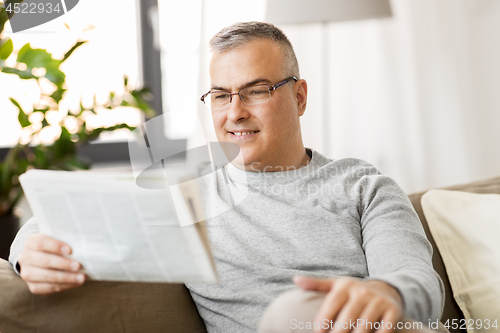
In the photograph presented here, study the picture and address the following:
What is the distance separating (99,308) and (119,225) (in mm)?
273

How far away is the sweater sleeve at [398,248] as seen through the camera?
1.99 feet

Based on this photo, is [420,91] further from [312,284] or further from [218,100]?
[312,284]

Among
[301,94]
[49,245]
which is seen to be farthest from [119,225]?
[301,94]

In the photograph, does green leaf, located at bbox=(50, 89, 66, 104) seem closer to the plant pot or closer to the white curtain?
the plant pot

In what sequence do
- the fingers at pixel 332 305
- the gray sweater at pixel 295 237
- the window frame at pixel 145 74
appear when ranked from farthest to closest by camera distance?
the window frame at pixel 145 74, the gray sweater at pixel 295 237, the fingers at pixel 332 305

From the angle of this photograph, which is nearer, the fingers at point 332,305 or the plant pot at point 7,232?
the fingers at point 332,305

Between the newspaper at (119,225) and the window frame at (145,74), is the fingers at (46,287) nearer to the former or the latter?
the newspaper at (119,225)

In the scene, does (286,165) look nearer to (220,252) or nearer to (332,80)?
(220,252)

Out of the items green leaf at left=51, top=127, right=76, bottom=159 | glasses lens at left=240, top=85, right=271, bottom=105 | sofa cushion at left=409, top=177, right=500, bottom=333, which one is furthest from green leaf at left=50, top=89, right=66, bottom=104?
sofa cushion at left=409, top=177, right=500, bottom=333

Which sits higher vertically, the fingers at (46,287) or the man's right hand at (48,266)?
the man's right hand at (48,266)

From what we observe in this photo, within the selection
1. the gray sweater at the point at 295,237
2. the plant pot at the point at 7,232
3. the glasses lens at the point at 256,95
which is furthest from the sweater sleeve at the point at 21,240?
the glasses lens at the point at 256,95

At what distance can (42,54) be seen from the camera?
1.18 m

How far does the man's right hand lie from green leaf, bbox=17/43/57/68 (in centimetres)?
63

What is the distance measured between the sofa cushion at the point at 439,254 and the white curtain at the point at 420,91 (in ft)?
2.64
